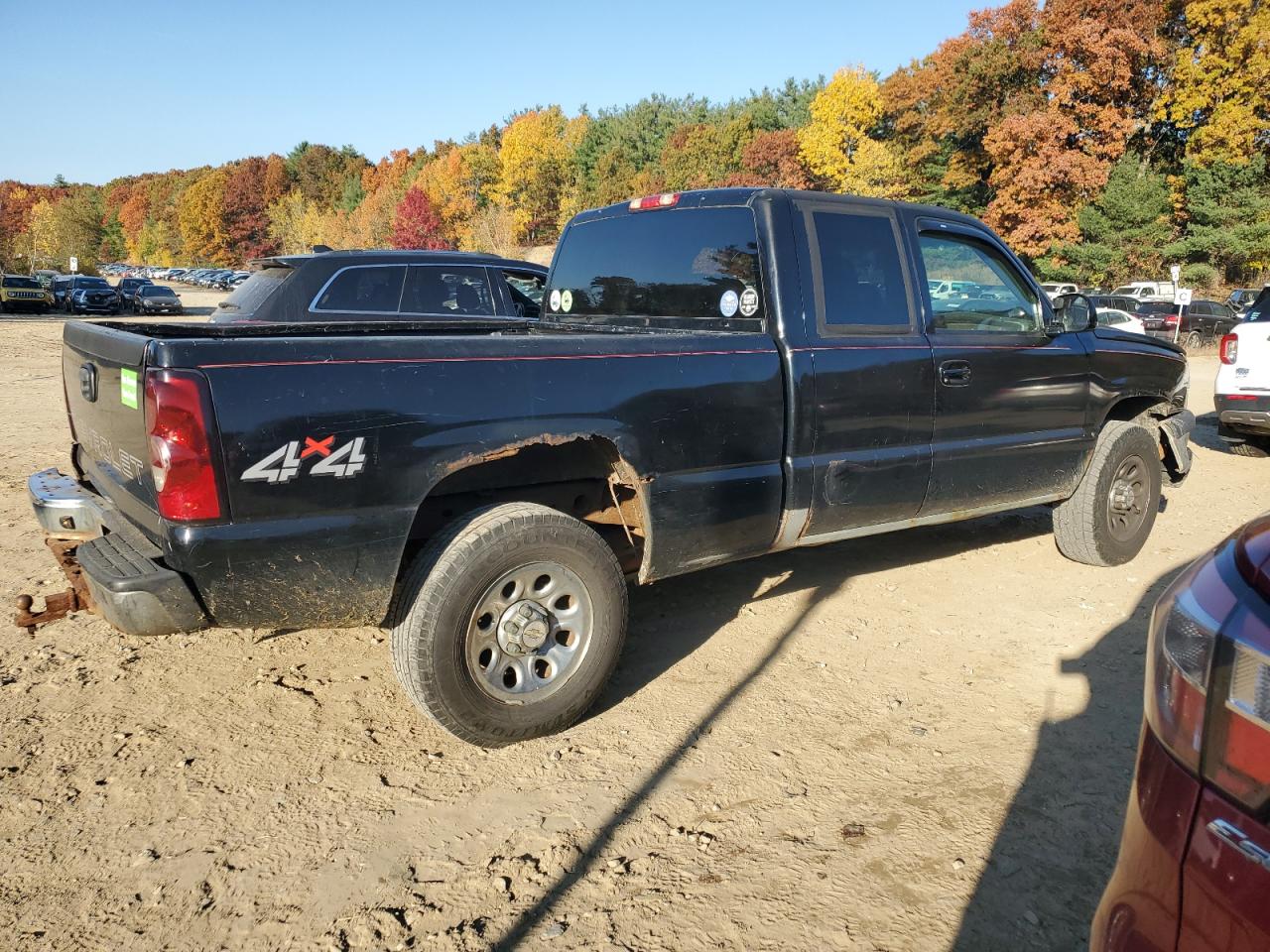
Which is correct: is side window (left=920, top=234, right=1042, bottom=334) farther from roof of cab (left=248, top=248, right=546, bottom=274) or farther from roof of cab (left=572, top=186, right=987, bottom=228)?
roof of cab (left=248, top=248, right=546, bottom=274)

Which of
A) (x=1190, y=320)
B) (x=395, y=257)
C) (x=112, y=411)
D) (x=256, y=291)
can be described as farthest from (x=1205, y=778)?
(x=1190, y=320)

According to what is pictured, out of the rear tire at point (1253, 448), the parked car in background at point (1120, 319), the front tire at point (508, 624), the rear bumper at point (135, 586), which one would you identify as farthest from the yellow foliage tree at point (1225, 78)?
the rear bumper at point (135, 586)

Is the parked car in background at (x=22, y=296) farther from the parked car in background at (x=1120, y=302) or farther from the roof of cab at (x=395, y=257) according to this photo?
the parked car in background at (x=1120, y=302)

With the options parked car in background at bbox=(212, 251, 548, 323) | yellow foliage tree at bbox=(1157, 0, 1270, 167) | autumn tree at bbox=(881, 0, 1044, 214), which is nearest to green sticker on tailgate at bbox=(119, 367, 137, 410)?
parked car in background at bbox=(212, 251, 548, 323)

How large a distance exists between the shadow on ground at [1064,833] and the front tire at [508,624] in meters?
1.55

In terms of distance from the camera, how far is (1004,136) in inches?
1529

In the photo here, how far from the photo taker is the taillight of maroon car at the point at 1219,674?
1.32 meters

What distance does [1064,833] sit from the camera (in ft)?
9.61

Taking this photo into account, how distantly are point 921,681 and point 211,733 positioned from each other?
9.69 feet

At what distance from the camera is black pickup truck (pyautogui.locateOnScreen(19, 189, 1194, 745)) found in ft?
9.38

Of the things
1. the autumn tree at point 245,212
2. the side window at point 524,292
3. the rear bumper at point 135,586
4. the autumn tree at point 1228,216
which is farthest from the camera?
the autumn tree at point 245,212

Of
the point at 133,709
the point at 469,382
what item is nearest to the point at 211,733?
the point at 133,709

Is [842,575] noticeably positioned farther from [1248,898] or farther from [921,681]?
Answer: [1248,898]

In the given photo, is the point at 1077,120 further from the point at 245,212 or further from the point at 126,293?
the point at 245,212
